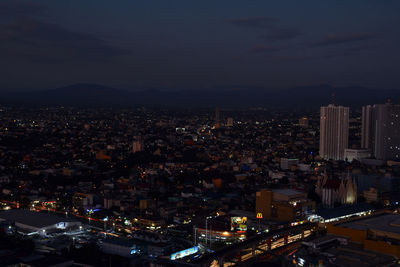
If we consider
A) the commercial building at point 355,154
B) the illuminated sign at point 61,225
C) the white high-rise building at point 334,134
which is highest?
the white high-rise building at point 334,134

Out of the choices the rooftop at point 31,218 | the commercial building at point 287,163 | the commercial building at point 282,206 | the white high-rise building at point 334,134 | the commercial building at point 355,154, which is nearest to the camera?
the rooftop at point 31,218

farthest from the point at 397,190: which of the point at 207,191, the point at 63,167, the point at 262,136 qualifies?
the point at 262,136

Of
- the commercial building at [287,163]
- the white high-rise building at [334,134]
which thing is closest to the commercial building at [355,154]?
the white high-rise building at [334,134]

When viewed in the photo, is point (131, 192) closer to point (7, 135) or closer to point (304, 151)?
point (304, 151)

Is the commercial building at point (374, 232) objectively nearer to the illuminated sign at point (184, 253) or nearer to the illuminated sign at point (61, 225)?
the illuminated sign at point (184, 253)

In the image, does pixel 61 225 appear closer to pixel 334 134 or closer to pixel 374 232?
pixel 374 232

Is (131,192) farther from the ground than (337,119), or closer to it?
closer to it

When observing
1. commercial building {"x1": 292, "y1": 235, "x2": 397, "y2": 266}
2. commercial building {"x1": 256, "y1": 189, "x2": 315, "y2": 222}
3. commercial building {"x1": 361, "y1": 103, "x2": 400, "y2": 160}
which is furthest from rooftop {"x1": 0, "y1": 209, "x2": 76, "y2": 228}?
commercial building {"x1": 361, "y1": 103, "x2": 400, "y2": 160}

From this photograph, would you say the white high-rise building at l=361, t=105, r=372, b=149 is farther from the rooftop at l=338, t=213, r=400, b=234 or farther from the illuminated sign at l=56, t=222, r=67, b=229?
the illuminated sign at l=56, t=222, r=67, b=229
